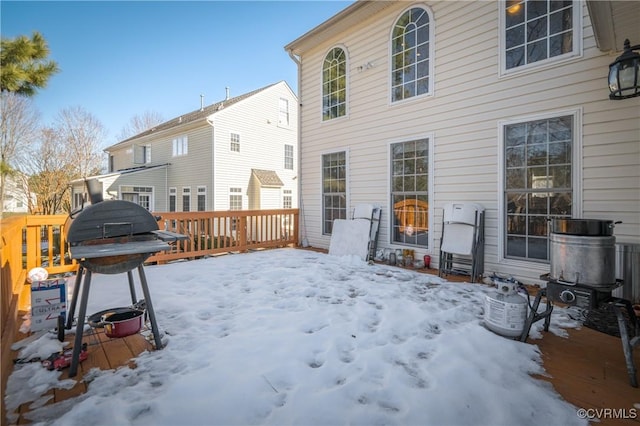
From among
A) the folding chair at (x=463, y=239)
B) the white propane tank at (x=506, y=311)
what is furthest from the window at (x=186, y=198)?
the white propane tank at (x=506, y=311)

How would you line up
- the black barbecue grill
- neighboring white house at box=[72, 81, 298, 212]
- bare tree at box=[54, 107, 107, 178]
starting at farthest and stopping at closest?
bare tree at box=[54, 107, 107, 178] < neighboring white house at box=[72, 81, 298, 212] < the black barbecue grill

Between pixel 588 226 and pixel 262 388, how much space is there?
262 centimetres

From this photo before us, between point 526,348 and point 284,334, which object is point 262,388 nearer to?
point 284,334

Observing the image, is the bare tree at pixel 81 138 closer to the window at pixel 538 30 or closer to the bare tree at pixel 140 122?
the bare tree at pixel 140 122

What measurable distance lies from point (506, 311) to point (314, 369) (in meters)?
1.69

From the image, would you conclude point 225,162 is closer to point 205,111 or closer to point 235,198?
point 235,198

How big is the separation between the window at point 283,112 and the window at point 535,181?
37.7 ft

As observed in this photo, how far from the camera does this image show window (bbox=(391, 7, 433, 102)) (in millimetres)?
5133

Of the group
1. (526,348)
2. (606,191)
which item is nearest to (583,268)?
(526,348)

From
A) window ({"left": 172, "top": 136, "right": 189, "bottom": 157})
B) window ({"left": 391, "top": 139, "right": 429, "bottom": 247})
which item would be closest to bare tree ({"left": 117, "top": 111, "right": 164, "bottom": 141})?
window ({"left": 172, "top": 136, "right": 189, "bottom": 157})

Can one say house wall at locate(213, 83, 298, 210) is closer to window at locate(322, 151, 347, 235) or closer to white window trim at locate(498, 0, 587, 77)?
window at locate(322, 151, 347, 235)

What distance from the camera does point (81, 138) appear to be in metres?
18.1

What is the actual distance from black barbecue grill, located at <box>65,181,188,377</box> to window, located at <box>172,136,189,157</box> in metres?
11.4

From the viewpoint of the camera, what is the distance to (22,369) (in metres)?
1.99
